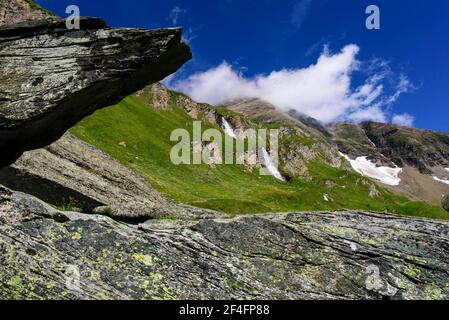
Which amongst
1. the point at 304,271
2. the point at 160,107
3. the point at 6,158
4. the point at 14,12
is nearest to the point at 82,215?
the point at 6,158

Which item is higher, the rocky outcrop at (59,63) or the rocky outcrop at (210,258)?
the rocky outcrop at (59,63)

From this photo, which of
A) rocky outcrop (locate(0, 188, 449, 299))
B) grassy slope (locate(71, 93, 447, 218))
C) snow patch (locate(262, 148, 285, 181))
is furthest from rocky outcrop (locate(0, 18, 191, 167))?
snow patch (locate(262, 148, 285, 181))

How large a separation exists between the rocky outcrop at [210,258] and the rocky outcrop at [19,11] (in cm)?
10217

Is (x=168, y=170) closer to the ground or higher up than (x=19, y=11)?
closer to the ground

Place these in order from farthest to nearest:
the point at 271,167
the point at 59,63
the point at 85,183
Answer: the point at 271,167, the point at 85,183, the point at 59,63

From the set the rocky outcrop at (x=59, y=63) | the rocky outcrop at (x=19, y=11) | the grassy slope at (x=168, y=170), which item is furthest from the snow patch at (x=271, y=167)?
the rocky outcrop at (x=59, y=63)

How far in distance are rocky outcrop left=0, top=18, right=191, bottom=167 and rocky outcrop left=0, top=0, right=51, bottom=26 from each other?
9558cm

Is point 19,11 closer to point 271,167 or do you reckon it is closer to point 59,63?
point 59,63

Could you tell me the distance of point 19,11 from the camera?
348 ft

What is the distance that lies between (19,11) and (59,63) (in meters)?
103

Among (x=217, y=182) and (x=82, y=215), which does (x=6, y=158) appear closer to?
(x=82, y=215)

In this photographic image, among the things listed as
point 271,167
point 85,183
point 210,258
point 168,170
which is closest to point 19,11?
point 168,170

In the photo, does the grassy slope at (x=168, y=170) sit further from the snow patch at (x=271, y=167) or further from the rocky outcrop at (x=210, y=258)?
the rocky outcrop at (x=210, y=258)

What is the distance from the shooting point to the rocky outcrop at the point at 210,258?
49.1ft
